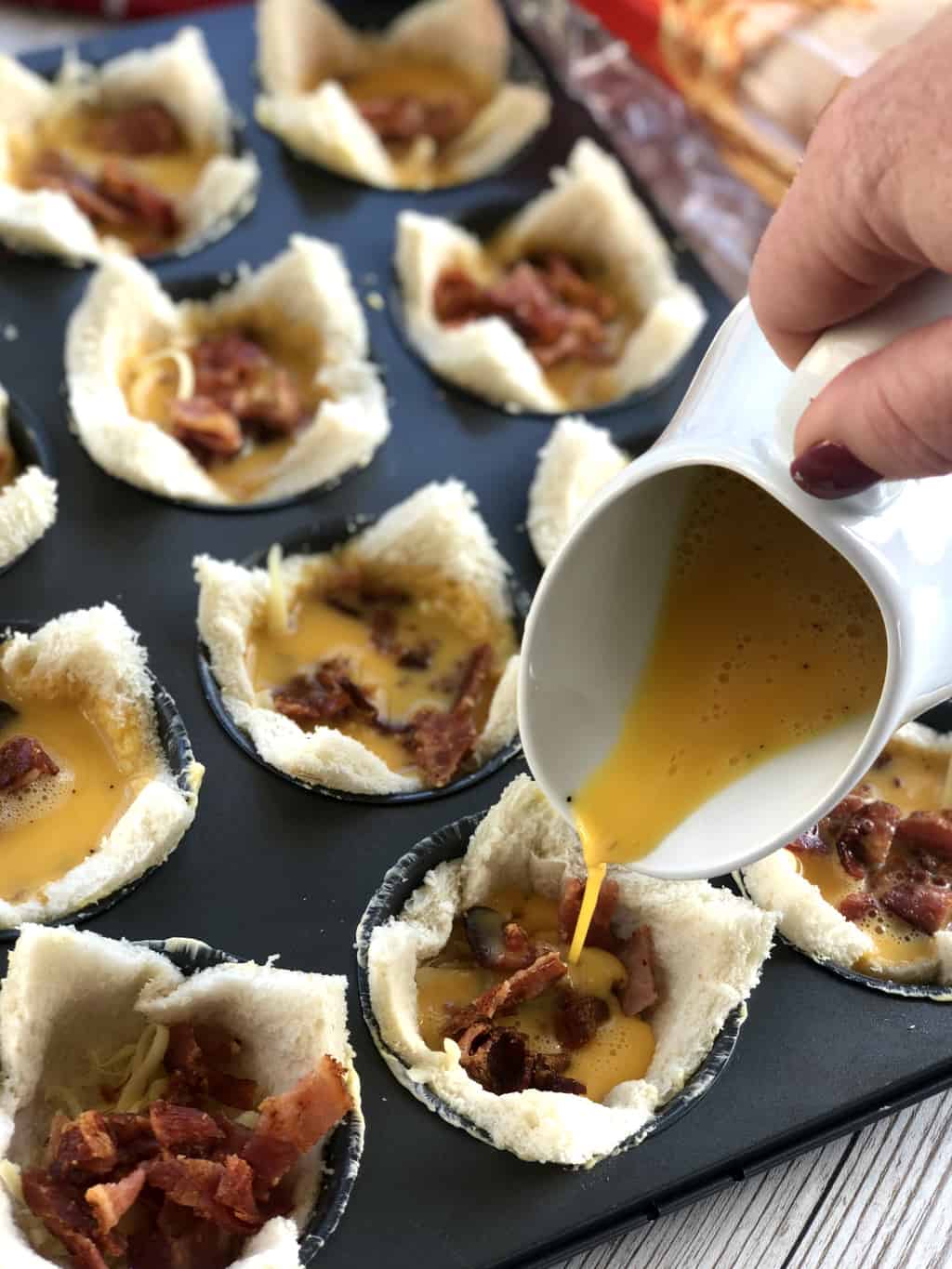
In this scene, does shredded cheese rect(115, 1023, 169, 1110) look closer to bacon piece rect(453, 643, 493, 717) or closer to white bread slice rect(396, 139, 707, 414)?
bacon piece rect(453, 643, 493, 717)

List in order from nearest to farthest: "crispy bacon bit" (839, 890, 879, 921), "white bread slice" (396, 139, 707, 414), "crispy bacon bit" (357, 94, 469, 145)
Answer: "crispy bacon bit" (839, 890, 879, 921) < "white bread slice" (396, 139, 707, 414) < "crispy bacon bit" (357, 94, 469, 145)

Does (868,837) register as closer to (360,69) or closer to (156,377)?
(156,377)

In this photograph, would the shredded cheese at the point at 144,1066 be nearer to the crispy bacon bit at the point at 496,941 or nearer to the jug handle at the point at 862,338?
the crispy bacon bit at the point at 496,941

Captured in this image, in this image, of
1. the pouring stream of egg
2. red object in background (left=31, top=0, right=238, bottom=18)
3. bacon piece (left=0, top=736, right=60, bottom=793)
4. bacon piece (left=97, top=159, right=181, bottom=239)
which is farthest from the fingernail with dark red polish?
red object in background (left=31, top=0, right=238, bottom=18)

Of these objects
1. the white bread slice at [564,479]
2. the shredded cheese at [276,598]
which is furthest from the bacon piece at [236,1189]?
the white bread slice at [564,479]

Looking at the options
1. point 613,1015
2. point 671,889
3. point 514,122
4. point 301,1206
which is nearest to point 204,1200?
point 301,1206

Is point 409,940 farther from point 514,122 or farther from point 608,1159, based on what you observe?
point 514,122

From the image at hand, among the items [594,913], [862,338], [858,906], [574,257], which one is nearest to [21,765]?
[594,913]
